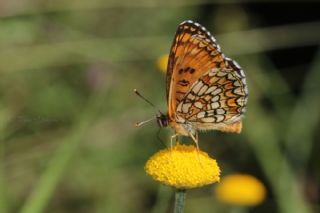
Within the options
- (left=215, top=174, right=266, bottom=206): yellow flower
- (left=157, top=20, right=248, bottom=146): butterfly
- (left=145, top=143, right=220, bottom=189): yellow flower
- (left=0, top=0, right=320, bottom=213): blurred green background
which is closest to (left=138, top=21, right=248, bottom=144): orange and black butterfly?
(left=157, top=20, right=248, bottom=146): butterfly

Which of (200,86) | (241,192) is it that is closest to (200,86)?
(200,86)

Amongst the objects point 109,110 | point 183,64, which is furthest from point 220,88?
point 109,110

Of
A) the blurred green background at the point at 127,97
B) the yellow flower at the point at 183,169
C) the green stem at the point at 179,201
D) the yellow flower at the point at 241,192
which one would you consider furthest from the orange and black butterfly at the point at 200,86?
the blurred green background at the point at 127,97

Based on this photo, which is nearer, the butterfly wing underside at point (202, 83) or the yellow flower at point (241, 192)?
the butterfly wing underside at point (202, 83)

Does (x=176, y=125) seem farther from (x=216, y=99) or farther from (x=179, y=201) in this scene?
(x=179, y=201)

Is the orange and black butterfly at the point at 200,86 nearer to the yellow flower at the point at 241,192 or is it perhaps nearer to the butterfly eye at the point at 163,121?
the butterfly eye at the point at 163,121

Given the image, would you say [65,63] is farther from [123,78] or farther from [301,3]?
[301,3]

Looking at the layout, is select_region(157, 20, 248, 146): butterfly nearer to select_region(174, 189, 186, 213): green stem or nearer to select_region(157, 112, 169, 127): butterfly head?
select_region(157, 112, 169, 127): butterfly head
